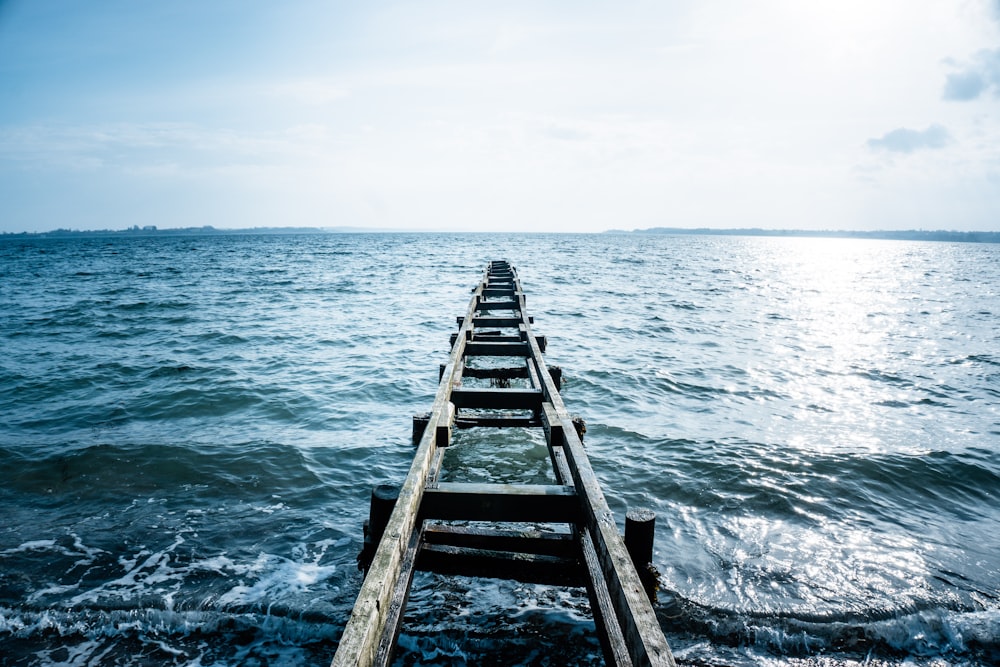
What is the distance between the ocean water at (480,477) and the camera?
4.35 meters

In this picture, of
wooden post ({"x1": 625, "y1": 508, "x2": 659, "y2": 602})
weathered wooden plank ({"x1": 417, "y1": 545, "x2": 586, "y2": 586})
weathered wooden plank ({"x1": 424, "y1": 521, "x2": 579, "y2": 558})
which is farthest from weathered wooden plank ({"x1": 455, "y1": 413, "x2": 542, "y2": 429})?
wooden post ({"x1": 625, "y1": 508, "x2": 659, "y2": 602})

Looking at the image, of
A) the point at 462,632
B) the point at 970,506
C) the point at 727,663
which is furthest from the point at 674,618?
the point at 970,506

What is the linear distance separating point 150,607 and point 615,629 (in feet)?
14.6

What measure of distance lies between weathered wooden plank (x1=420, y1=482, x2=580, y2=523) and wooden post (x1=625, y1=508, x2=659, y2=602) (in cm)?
59

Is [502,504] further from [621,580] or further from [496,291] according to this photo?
[496,291]

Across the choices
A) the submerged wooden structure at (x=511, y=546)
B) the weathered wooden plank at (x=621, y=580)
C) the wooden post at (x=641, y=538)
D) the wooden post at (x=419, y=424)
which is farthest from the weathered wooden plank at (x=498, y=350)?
the wooden post at (x=641, y=538)

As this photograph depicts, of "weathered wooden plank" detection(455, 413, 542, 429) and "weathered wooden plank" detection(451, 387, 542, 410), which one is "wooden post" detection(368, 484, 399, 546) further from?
"weathered wooden plank" detection(451, 387, 542, 410)

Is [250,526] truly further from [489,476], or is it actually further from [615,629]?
[615,629]

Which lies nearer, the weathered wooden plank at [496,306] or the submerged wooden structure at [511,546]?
the submerged wooden structure at [511,546]

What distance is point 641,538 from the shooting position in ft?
10.8

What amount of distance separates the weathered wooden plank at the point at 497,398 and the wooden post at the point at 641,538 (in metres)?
3.28

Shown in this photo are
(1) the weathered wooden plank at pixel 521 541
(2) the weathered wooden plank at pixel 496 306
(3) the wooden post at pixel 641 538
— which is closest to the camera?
(3) the wooden post at pixel 641 538

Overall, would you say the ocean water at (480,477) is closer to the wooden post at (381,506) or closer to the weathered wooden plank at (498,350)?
the wooden post at (381,506)

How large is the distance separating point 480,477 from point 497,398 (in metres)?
1.34
